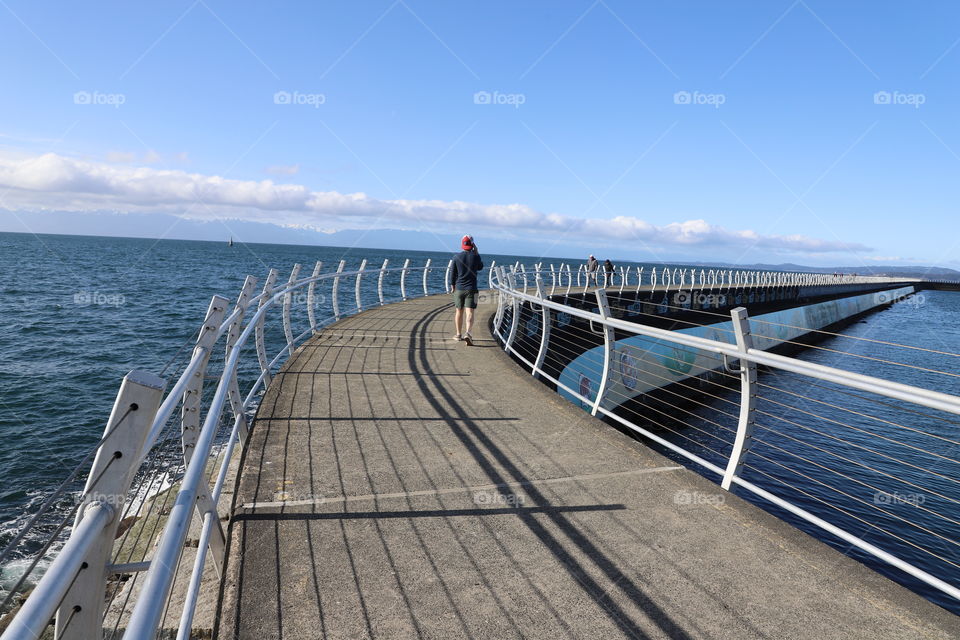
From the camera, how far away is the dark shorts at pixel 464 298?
9.66 m

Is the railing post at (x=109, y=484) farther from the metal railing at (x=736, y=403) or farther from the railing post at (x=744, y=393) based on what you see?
the railing post at (x=744, y=393)

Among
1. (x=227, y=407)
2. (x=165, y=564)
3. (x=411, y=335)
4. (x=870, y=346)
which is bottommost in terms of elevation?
(x=870, y=346)

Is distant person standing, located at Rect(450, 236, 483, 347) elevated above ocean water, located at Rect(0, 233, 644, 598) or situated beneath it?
elevated above

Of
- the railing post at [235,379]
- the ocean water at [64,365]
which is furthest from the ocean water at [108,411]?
the railing post at [235,379]

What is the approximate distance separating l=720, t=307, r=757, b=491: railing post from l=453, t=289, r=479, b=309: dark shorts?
19.9 ft

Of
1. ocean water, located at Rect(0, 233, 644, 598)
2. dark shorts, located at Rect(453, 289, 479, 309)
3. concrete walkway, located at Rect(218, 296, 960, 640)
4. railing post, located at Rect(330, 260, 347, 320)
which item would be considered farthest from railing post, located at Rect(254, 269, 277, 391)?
dark shorts, located at Rect(453, 289, 479, 309)

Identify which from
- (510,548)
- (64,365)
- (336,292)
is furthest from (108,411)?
(510,548)

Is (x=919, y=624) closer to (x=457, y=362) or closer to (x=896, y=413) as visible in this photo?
(x=457, y=362)

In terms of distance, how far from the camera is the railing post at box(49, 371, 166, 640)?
1.65 m

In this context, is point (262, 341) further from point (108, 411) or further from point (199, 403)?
point (108, 411)

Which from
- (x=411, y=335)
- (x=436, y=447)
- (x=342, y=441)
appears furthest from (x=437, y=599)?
(x=411, y=335)

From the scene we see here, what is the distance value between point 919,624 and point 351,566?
9.40ft

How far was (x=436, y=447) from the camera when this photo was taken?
4836 mm

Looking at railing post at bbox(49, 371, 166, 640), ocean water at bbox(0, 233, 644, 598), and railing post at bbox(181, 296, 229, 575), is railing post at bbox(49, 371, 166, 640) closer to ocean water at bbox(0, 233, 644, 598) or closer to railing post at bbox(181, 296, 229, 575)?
railing post at bbox(181, 296, 229, 575)
